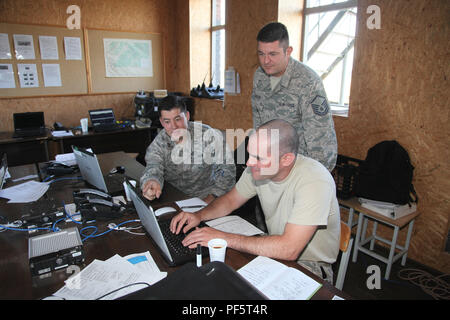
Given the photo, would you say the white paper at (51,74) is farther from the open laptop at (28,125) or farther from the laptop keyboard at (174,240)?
the laptop keyboard at (174,240)

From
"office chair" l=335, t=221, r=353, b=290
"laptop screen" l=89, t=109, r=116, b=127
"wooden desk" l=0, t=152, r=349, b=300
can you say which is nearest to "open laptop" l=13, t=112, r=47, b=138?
"laptop screen" l=89, t=109, r=116, b=127

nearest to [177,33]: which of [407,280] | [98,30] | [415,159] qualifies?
[98,30]

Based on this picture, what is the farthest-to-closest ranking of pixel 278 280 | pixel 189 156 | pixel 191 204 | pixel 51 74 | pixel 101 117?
pixel 51 74
pixel 101 117
pixel 189 156
pixel 191 204
pixel 278 280

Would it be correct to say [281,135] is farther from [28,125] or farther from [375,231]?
[28,125]

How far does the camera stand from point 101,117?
414 centimetres

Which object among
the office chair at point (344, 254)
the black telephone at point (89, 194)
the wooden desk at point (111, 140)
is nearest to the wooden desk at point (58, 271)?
the black telephone at point (89, 194)

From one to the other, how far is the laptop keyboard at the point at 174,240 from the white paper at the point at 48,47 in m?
3.92

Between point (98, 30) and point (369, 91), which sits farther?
point (98, 30)

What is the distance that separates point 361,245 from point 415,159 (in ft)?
2.81

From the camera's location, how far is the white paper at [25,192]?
1.86 meters

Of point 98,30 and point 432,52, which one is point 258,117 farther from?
point 98,30

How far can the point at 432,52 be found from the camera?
2.14m

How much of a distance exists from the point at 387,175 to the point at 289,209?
1325 mm

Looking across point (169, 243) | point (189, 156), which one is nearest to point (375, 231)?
point (189, 156)
